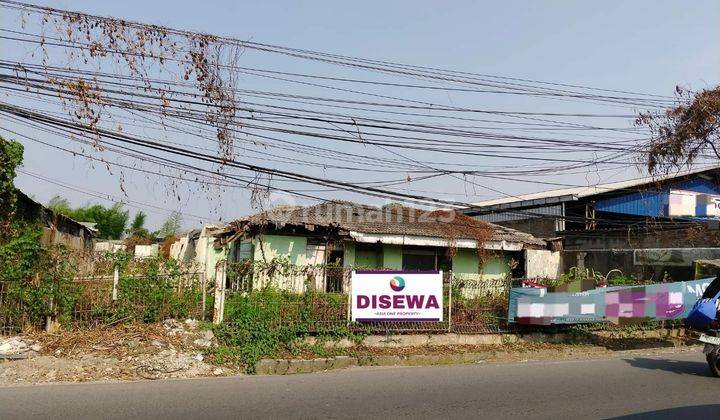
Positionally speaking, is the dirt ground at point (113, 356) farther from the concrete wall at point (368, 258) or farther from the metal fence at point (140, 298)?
the concrete wall at point (368, 258)

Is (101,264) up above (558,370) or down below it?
above

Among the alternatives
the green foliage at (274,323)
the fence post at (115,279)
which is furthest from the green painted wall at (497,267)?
the fence post at (115,279)

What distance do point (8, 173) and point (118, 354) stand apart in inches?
215

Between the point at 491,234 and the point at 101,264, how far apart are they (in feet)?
46.0

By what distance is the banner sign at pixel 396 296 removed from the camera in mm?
12602

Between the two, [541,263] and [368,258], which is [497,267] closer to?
[541,263]

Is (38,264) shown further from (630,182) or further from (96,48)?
(630,182)

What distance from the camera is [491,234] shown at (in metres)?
21.4

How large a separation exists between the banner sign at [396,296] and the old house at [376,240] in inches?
226

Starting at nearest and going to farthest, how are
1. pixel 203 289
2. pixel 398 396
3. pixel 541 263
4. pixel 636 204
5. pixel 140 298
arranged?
pixel 398 396
pixel 140 298
pixel 203 289
pixel 541 263
pixel 636 204

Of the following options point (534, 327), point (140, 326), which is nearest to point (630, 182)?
point (534, 327)

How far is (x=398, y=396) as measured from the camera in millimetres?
8242

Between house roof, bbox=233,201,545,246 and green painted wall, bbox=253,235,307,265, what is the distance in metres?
0.70

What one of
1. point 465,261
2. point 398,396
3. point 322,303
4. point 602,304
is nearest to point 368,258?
point 465,261
